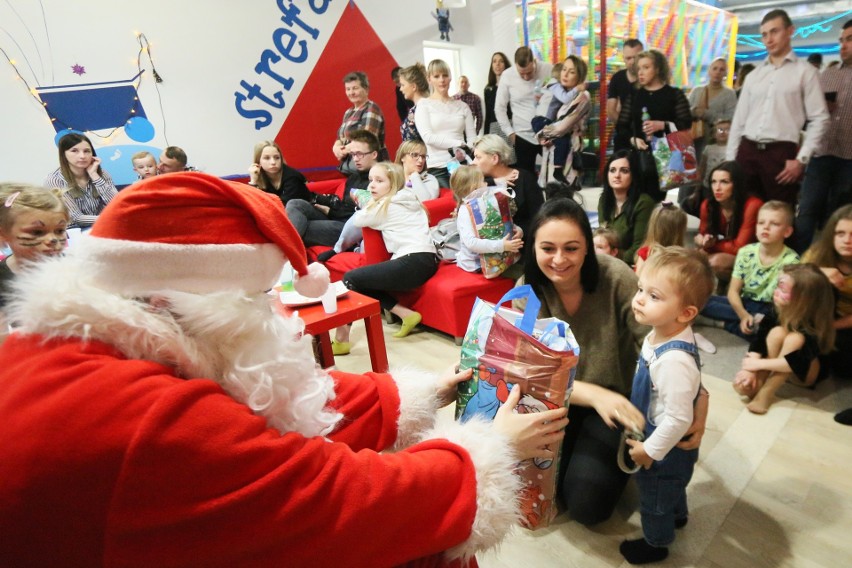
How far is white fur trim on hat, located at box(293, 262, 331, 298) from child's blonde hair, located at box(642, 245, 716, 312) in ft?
3.44

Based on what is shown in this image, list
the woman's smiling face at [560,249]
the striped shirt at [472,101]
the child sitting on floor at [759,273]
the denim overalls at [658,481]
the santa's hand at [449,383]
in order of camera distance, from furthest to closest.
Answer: the striped shirt at [472,101] < the child sitting on floor at [759,273] < the woman's smiling face at [560,249] < the denim overalls at [658,481] < the santa's hand at [449,383]

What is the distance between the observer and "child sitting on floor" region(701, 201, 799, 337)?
A: 265 cm

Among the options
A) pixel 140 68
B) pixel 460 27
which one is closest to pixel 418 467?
pixel 140 68

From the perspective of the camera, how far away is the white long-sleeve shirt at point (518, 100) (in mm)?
5203

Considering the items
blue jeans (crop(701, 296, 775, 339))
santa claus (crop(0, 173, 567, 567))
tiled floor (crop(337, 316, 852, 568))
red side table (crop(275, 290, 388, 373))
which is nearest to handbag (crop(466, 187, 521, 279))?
red side table (crop(275, 290, 388, 373))

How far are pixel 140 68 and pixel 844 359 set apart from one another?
6287mm

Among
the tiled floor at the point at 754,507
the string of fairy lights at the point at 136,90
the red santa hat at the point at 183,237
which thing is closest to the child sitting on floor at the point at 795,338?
the tiled floor at the point at 754,507

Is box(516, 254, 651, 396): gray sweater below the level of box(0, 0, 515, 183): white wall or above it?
below

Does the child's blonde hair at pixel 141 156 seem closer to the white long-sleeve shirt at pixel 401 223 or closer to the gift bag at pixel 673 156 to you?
the white long-sleeve shirt at pixel 401 223

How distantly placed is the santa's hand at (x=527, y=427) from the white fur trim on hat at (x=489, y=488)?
5 centimetres

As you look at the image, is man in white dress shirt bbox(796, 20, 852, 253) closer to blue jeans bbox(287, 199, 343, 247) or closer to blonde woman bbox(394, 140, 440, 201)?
blonde woman bbox(394, 140, 440, 201)

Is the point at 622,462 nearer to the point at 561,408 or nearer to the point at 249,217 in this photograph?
the point at 561,408

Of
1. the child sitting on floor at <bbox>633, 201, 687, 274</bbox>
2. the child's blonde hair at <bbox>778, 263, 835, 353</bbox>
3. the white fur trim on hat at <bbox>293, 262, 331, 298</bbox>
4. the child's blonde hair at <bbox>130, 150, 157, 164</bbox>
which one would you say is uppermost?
the child's blonde hair at <bbox>130, 150, 157, 164</bbox>

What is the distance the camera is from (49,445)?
0.60m
